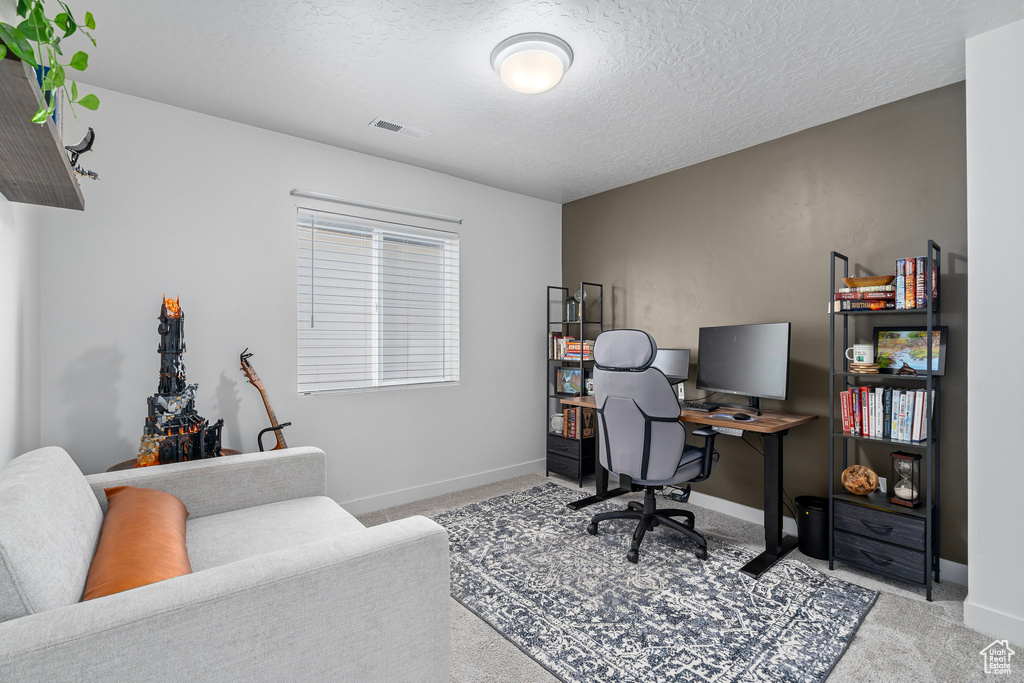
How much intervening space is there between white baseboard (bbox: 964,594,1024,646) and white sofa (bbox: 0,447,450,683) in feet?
7.37

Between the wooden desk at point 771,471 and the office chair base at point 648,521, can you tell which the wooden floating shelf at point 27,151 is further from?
the office chair base at point 648,521

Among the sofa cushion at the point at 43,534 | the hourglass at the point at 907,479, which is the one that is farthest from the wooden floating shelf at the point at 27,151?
the hourglass at the point at 907,479

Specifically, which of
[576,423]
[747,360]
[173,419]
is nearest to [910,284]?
[747,360]

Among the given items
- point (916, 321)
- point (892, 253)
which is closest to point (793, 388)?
point (916, 321)

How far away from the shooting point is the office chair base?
2.73 m

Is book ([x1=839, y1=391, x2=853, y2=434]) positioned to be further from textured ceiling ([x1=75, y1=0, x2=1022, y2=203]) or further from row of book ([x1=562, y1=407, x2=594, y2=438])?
row of book ([x1=562, y1=407, x2=594, y2=438])

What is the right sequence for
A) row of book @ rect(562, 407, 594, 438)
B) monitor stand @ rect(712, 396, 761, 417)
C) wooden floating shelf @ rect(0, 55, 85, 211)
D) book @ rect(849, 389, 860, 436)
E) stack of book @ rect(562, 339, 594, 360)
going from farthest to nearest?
1. stack of book @ rect(562, 339, 594, 360)
2. row of book @ rect(562, 407, 594, 438)
3. monitor stand @ rect(712, 396, 761, 417)
4. book @ rect(849, 389, 860, 436)
5. wooden floating shelf @ rect(0, 55, 85, 211)

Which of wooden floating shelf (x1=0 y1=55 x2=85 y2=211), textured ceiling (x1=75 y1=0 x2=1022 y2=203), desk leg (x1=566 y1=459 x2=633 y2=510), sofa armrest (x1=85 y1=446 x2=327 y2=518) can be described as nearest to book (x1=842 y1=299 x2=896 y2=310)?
textured ceiling (x1=75 y1=0 x2=1022 y2=203)

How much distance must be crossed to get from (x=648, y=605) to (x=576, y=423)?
1939mm

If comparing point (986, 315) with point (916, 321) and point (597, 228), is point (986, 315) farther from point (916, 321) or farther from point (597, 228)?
point (597, 228)

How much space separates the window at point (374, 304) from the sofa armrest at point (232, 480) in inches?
38.2

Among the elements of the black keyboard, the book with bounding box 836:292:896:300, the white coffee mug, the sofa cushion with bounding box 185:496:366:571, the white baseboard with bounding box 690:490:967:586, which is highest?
the book with bounding box 836:292:896:300

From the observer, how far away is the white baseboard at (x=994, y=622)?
6.50ft

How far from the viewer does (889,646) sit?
6.44 ft
